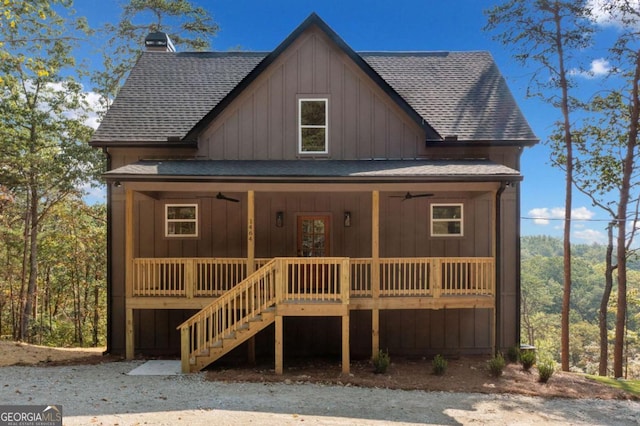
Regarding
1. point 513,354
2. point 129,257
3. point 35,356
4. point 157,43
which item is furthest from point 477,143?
point 35,356

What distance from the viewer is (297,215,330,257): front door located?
36.0 feet

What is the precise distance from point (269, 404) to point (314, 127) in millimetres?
6732

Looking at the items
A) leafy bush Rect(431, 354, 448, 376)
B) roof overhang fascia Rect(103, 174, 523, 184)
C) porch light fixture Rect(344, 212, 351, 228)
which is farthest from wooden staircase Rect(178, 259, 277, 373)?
leafy bush Rect(431, 354, 448, 376)

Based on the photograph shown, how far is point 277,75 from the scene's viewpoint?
1107 centimetres

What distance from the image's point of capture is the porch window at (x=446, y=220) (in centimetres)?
1098

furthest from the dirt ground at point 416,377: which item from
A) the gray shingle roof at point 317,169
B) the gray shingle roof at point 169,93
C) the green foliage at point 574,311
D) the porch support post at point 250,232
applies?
the green foliage at point 574,311

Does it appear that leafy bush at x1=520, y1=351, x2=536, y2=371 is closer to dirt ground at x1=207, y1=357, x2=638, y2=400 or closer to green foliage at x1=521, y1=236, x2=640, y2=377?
dirt ground at x1=207, y1=357, x2=638, y2=400

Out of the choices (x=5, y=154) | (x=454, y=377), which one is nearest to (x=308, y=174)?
(x=454, y=377)

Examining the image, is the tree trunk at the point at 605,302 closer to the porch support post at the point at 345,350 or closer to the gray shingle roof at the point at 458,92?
the gray shingle roof at the point at 458,92

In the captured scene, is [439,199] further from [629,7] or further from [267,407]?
[629,7]

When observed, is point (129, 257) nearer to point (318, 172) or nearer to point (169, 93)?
point (318, 172)

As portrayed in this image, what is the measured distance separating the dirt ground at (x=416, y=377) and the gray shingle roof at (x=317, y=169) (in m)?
3.95

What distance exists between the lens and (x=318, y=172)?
30.8 ft

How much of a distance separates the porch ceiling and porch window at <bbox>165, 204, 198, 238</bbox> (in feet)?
4.03
